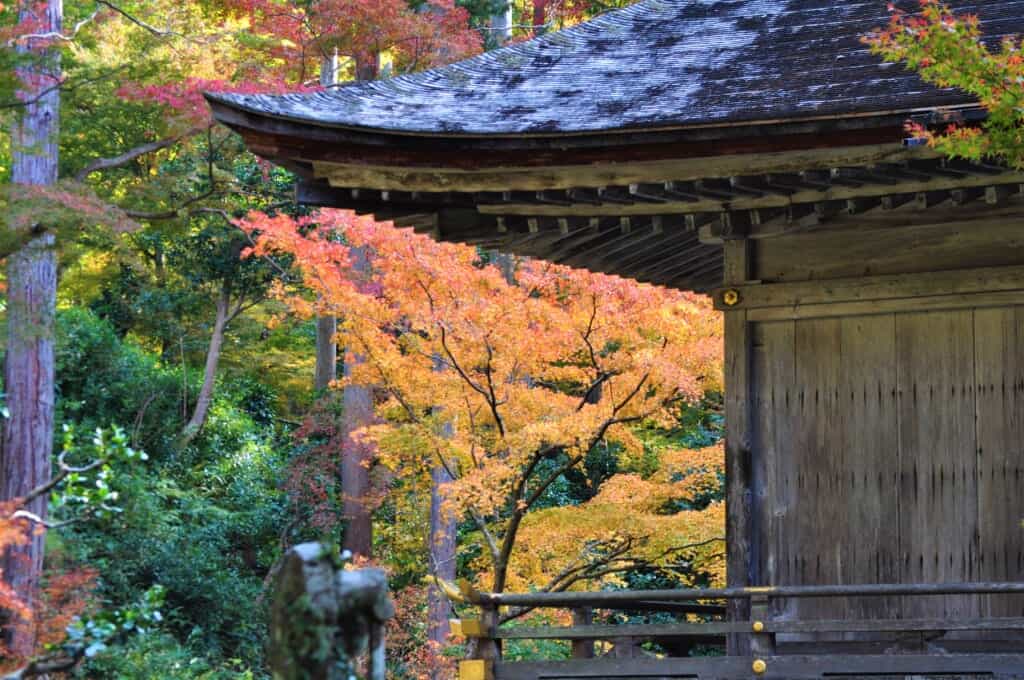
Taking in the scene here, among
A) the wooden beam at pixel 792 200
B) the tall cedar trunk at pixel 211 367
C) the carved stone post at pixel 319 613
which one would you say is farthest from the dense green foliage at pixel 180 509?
the carved stone post at pixel 319 613

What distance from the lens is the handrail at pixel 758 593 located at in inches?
248

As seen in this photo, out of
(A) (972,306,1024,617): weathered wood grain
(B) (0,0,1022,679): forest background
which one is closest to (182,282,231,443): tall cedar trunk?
A: (B) (0,0,1022,679): forest background

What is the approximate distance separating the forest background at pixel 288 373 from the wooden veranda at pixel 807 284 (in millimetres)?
A: 735

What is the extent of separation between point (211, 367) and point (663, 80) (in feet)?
49.3

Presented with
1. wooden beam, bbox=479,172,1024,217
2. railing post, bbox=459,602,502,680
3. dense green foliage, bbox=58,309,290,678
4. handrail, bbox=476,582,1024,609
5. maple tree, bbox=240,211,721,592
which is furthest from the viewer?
dense green foliage, bbox=58,309,290,678

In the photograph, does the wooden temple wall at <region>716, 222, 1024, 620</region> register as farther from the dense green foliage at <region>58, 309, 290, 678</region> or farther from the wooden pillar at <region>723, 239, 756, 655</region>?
the dense green foliage at <region>58, 309, 290, 678</region>

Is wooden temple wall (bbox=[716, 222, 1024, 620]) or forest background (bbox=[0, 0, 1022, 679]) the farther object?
forest background (bbox=[0, 0, 1022, 679])

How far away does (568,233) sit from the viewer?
26.7ft

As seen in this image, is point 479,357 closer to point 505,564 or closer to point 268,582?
point 505,564

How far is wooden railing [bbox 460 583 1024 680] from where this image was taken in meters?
6.43

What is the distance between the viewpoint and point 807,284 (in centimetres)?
750

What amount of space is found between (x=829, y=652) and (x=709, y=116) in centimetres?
293

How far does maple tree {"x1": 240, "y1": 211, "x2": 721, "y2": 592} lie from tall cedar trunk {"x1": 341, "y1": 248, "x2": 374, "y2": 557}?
16.9ft

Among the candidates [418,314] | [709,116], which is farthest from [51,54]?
[709,116]
